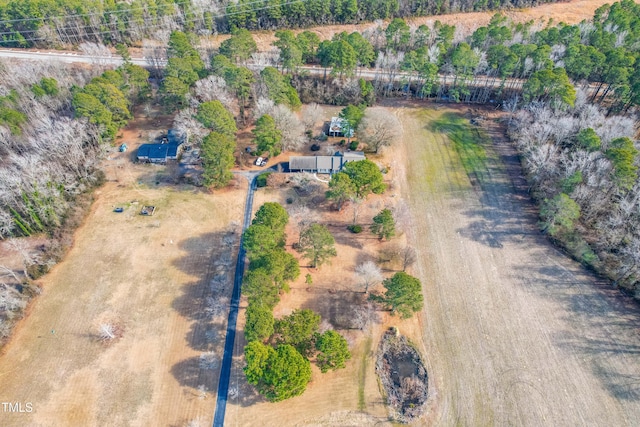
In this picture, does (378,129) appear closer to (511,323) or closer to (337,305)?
(337,305)

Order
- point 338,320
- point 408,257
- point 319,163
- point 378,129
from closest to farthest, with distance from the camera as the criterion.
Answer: point 338,320 < point 408,257 < point 319,163 < point 378,129

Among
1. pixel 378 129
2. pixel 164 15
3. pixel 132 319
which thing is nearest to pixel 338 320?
pixel 132 319

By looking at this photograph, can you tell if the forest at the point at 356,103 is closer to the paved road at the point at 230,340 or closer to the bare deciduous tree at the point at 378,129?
the bare deciduous tree at the point at 378,129

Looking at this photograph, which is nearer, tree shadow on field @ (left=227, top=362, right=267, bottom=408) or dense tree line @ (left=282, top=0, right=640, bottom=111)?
tree shadow on field @ (left=227, top=362, right=267, bottom=408)

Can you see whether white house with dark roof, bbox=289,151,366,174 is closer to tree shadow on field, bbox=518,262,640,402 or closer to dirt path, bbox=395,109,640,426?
dirt path, bbox=395,109,640,426

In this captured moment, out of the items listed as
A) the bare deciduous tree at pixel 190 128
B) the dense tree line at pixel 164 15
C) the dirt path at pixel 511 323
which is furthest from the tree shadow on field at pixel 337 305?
the dense tree line at pixel 164 15

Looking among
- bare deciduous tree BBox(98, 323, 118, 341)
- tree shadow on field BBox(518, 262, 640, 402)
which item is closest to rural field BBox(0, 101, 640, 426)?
tree shadow on field BBox(518, 262, 640, 402)
